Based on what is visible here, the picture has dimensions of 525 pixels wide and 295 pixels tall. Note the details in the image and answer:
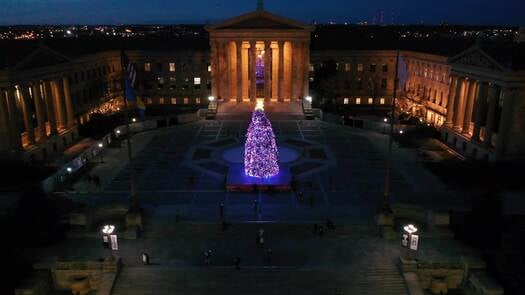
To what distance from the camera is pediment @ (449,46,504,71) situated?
4819 cm

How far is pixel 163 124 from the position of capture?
66625mm

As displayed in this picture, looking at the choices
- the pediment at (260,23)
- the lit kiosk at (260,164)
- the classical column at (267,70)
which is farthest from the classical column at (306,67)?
the lit kiosk at (260,164)

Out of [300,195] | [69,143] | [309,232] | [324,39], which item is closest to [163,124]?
[69,143]

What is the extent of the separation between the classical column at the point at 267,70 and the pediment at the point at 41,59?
3272cm

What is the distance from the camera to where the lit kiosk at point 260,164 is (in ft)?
131

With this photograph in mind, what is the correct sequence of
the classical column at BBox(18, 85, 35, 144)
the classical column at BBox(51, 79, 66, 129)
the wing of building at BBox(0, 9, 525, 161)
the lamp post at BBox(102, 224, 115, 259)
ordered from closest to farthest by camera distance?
Result: the lamp post at BBox(102, 224, 115, 259), the wing of building at BBox(0, 9, 525, 161), the classical column at BBox(18, 85, 35, 144), the classical column at BBox(51, 79, 66, 129)

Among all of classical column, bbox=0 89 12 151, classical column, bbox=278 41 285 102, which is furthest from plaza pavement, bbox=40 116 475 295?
classical column, bbox=278 41 285 102

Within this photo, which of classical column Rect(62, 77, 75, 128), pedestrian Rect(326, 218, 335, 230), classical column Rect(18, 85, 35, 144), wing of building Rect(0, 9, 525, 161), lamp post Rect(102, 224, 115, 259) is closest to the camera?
lamp post Rect(102, 224, 115, 259)

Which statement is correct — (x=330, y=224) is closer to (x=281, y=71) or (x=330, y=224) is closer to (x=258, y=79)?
(x=281, y=71)

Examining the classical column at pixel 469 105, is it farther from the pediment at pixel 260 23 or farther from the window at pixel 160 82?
the window at pixel 160 82

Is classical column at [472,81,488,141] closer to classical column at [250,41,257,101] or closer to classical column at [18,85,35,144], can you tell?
classical column at [250,41,257,101]

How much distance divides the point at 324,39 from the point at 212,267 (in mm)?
75736

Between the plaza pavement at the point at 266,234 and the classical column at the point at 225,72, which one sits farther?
the classical column at the point at 225,72

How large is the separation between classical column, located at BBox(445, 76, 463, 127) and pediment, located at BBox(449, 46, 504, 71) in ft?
7.92
